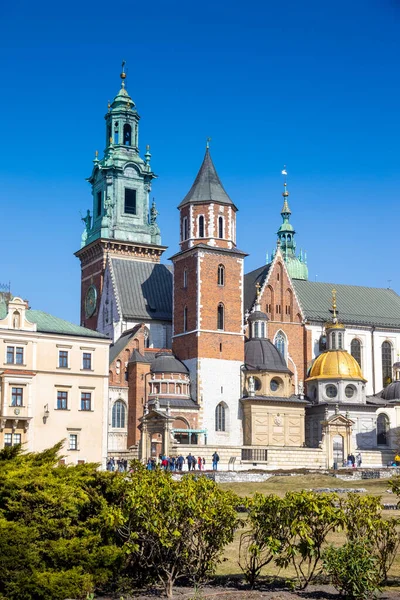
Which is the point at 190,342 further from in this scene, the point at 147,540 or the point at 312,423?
the point at 147,540

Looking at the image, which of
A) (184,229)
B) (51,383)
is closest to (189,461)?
(51,383)

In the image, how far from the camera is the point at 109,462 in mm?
52562

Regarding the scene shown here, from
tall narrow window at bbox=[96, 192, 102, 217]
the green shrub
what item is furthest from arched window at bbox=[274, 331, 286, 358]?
the green shrub

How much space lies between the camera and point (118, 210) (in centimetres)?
8675

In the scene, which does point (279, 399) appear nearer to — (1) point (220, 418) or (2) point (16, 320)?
(1) point (220, 418)

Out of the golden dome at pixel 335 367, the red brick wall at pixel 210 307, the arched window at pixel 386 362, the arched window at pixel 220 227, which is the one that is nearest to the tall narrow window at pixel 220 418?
the red brick wall at pixel 210 307

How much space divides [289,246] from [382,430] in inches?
1332

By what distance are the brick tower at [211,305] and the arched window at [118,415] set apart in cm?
566

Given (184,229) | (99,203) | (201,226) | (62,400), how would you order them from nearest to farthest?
(62,400) → (201,226) → (184,229) → (99,203)

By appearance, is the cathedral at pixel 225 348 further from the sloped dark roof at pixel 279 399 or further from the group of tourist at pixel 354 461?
the group of tourist at pixel 354 461

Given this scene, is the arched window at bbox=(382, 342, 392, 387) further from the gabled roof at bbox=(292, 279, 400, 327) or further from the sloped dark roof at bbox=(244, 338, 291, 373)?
the sloped dark roof at bbox=(244, 338, 291, 373)

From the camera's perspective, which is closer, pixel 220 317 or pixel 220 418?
pixel 220 418

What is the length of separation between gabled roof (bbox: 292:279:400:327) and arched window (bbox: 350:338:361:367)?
173 centimetres

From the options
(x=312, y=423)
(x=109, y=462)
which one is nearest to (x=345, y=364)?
(x=312, y=423)
